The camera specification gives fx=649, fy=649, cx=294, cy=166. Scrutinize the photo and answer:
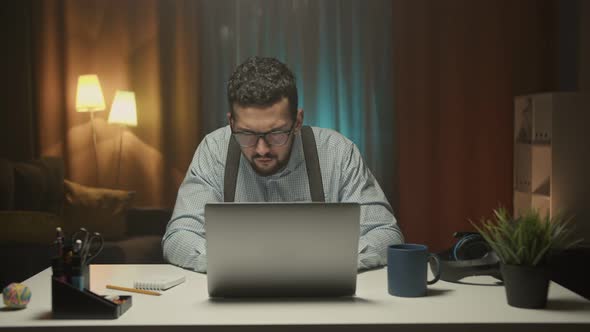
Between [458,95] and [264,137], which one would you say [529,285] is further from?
[458,95]

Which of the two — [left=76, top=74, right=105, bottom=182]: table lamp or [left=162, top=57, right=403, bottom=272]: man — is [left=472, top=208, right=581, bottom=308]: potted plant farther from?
[left=76, top=74, right=105, bottom=182]: table lamp

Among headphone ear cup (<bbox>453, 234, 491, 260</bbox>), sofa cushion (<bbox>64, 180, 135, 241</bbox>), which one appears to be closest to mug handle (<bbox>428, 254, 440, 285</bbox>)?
headphone ear cup (<bbox>453, 234, 491, 260</bbox>)

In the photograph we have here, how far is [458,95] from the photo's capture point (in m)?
4.72

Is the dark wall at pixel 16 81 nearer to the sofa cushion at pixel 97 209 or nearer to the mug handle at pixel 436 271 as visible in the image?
the sofa cushion at pixel 97 209

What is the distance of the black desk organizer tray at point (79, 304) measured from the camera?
1.26m

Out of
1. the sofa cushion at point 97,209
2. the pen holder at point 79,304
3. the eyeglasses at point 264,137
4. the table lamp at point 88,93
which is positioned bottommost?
the sofa cushion at point 97,209

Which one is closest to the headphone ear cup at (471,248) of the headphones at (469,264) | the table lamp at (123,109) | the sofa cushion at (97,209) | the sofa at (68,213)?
the headphones at (469,264)

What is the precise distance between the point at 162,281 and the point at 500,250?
0.77 meters

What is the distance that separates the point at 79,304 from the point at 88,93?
3.49m

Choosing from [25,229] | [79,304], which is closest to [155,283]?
[79,304]

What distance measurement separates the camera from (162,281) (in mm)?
1544

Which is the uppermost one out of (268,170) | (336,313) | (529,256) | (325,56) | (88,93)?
(325,56)

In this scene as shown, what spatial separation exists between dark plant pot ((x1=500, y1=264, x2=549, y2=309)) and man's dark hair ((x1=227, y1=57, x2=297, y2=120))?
3.49 ft

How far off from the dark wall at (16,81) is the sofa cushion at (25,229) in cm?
120
